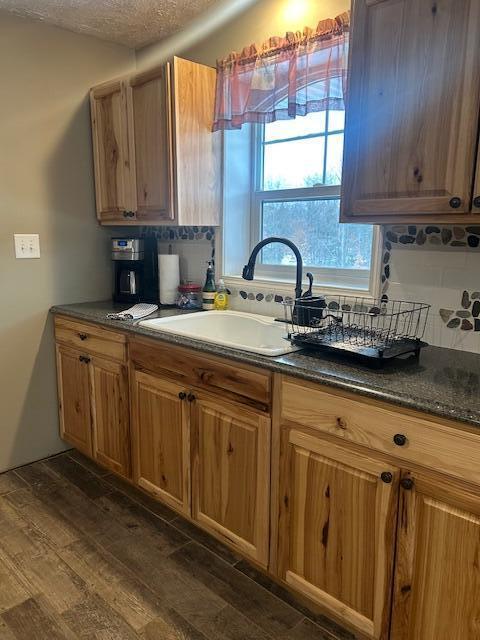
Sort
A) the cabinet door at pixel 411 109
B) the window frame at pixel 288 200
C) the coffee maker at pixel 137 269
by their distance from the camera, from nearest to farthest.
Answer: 1. the cabinet door at pixel 411 109
2. the window frame at pixel 288 200
3. the coffee maker at pixel 137 269

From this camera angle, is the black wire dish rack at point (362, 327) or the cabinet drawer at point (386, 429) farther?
the black wire dish rack at point (362, 327)

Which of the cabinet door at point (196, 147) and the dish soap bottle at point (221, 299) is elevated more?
the cabinet door at point (196, 147)

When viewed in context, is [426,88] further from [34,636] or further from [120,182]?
[34,636]

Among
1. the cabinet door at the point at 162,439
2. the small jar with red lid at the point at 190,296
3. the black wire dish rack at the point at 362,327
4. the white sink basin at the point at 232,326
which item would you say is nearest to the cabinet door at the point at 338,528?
the black wire dish rack at the point at 362,327

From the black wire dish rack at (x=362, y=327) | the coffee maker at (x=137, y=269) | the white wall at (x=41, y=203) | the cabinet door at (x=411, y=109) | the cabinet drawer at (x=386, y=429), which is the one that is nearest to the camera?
the cabinet drawer at (x=386, y=429)

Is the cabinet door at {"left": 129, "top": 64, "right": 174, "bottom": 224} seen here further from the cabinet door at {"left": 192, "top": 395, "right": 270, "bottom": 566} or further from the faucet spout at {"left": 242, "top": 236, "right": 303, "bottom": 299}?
the cabinet door at {"left": 192, "top": 395, "right": 270, "bottom": 566}

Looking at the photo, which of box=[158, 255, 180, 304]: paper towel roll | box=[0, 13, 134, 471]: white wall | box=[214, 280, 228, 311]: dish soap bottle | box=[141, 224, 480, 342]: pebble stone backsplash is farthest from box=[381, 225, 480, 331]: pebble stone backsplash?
box=[0, 13, 134, 471]: white wall

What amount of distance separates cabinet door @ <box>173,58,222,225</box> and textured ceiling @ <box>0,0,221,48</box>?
0.29 m

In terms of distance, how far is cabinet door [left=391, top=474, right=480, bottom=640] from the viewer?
3.87ft

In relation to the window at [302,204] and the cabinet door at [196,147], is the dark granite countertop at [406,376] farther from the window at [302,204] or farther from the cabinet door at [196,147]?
the cabinet door at [196,147]

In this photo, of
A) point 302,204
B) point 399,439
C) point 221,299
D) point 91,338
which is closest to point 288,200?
point 302,204

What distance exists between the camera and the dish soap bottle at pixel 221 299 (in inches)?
95.6

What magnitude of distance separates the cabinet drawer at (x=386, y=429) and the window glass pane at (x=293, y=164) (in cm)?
115

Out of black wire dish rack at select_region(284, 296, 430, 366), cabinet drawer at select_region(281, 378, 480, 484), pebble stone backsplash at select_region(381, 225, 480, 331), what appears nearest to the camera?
cabinet drawer at select_region(281, 378, 480, 484)
